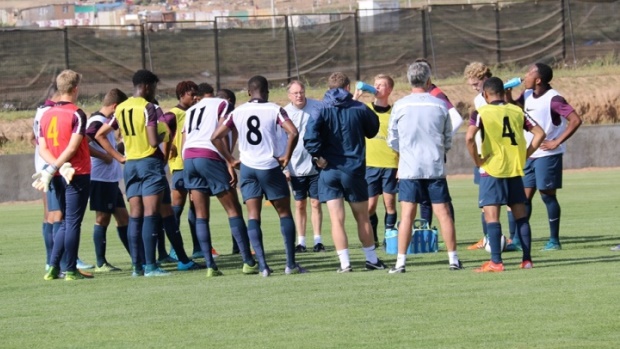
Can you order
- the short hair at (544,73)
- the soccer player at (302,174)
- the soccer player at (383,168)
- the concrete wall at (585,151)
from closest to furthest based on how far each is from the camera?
Answer: the short hair at (544,73)
the soccer player at (302,174)
the soccer player at (383,168)
the concrete wall at (585,151)

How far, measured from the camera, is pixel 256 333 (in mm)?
9477

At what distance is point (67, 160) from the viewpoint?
13188mm

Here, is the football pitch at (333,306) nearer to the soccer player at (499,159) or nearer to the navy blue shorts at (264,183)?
the soccer player at (499,159)

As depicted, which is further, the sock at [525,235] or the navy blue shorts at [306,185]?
the navy blue shorts at [306,185]

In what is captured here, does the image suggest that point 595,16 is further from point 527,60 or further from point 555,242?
point 555,242

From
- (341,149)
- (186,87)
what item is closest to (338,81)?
(341,149)

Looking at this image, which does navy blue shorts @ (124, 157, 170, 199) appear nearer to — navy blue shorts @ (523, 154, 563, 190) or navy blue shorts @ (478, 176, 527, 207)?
navy blue shorts @ (478, 176, 527, 207)

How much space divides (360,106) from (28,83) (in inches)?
981

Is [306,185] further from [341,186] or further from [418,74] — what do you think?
[418,74]

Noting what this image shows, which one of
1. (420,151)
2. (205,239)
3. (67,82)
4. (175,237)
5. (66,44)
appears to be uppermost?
(66,44)

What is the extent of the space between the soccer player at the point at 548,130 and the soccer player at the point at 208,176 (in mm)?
3601

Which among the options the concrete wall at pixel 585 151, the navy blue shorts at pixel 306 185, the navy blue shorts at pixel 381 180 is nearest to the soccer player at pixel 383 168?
the navy blue shorts at pixel 381 180

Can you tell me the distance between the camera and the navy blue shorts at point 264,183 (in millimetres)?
13086

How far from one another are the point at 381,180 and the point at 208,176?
3377 mm
